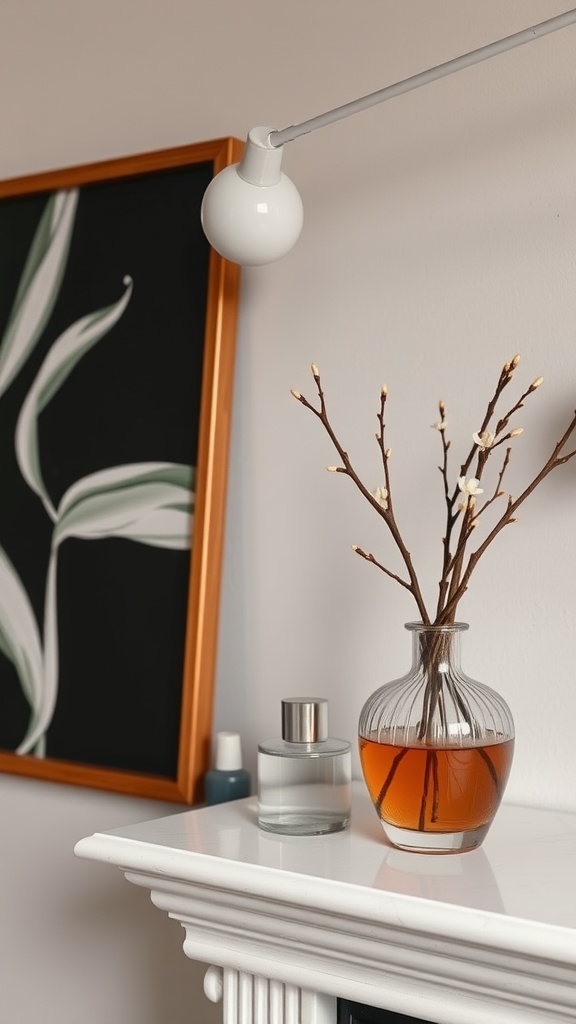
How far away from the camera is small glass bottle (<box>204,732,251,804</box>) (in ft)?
3.29

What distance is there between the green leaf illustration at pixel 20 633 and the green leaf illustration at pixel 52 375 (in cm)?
10

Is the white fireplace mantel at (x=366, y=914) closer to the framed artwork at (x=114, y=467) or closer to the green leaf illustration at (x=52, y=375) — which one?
the framed artwork at (x=114, y=467)

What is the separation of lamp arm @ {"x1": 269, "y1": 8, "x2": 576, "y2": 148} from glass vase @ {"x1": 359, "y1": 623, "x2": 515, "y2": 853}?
37 cm

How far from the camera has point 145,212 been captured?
113 cm

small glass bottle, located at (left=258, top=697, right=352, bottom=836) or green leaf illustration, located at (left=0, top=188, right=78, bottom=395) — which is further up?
green leaf illustration, located at (left=0, top=188, right=78, bottom=395)

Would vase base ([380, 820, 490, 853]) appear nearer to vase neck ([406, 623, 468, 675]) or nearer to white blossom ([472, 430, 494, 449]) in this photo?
vase neck ([406, 623, 468, 675])

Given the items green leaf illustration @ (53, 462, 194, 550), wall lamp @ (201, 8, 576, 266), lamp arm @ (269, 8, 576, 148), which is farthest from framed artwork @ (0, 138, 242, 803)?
lamp arm @ (269, 8, 576, 148)

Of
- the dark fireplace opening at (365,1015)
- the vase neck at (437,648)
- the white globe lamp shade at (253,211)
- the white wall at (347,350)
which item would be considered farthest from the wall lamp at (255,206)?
the dark fireplace opening at (365,1015)

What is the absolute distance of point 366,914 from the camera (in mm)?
667

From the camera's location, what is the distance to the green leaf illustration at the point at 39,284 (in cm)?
120

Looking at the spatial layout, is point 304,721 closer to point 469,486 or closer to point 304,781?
point 304,781

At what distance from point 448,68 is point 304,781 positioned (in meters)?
0.52

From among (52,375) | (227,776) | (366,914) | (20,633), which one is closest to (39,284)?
(52,375)

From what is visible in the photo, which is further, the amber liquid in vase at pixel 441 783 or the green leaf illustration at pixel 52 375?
the green leaf illustration at pixel 52 375
